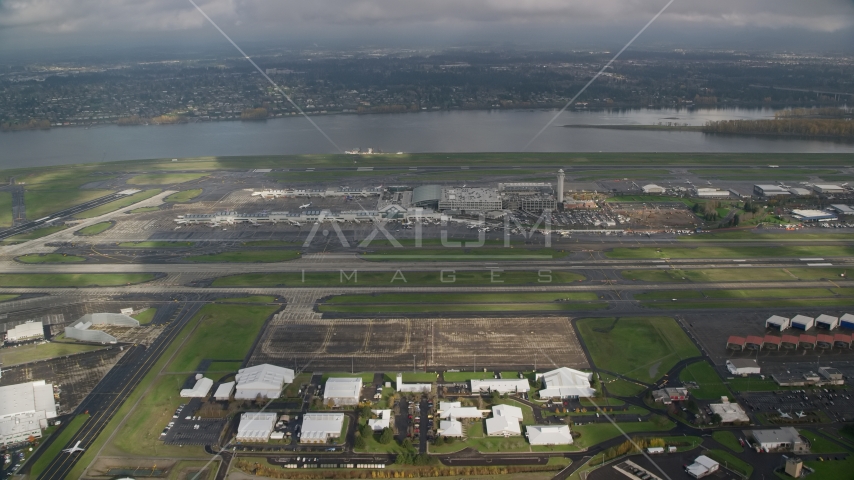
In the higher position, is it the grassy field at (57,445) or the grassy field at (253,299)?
the grassy field at (253,299)

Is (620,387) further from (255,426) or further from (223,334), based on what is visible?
(223,334)

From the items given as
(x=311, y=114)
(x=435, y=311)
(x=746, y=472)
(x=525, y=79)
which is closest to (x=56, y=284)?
(x=435, y=311)

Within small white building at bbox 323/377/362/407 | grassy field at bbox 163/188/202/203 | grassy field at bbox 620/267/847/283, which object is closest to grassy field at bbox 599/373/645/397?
small white building at bbox 323/377/362/407

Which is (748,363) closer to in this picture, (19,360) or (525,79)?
(19,360)

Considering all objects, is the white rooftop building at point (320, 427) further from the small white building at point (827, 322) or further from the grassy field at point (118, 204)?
the grassy field at point (118, 204)

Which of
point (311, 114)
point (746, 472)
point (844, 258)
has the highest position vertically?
point (311, 114)

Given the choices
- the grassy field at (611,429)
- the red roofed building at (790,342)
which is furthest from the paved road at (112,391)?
the red roofed building at (790,342)
